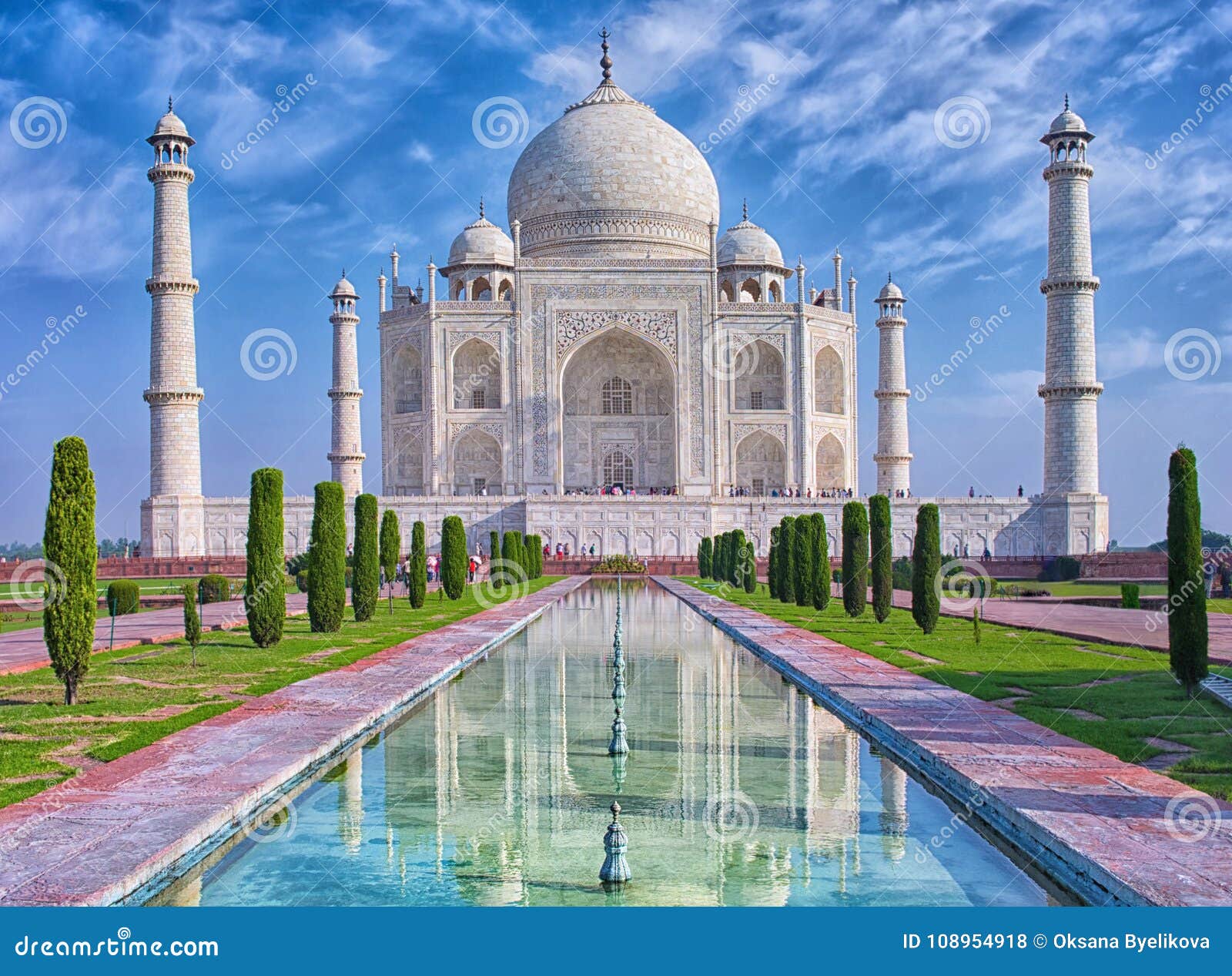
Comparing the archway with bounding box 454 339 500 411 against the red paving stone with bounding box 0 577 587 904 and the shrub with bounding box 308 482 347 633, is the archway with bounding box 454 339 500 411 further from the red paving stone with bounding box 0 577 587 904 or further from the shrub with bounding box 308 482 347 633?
the red paving stone with bounding box 0 577 587 904

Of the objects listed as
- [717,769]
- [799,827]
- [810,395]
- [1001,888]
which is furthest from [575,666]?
[810,395]

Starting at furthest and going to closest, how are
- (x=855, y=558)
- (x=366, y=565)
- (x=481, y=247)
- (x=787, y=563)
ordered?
(x=481, y=247) < (x=787, y=563) < (x=855, y=558) < (x=366, y=565)

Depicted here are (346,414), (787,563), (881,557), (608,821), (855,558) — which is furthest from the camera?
(346,414)

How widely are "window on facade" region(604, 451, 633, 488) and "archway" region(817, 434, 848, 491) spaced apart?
454cm

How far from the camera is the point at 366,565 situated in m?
12.0

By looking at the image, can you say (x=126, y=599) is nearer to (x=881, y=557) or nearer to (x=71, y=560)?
(x=71, y=560)

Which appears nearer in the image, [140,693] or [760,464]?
[140,693]

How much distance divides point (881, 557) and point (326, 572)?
16.7 ft

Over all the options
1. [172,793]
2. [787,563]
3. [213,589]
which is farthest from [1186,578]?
[213,589]

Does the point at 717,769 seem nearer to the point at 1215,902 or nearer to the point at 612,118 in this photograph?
the point at 1215,902

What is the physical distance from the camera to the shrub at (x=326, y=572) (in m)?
10.6

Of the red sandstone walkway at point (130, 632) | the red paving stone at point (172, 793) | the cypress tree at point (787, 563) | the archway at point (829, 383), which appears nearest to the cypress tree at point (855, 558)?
the cypress tree at point (787, 563)

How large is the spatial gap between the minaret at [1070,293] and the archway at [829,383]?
661 centimetres

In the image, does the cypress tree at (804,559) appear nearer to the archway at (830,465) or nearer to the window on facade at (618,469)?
the window on facade at (618,469)
